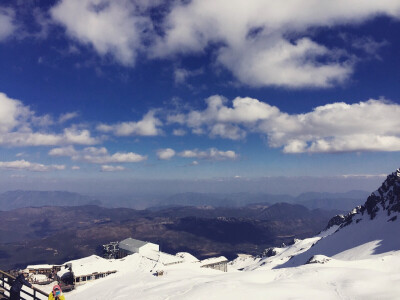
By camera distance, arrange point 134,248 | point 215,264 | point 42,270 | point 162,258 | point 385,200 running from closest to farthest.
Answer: point 42,270
point 162,258
point 215,264
point 134,248
point 385,200

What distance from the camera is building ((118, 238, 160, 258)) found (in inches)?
→ 3356

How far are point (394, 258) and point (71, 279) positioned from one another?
6018 cm

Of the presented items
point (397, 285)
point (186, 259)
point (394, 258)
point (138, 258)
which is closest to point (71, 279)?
point (138, 258)

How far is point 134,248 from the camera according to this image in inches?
3435

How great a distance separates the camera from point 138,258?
72.4m

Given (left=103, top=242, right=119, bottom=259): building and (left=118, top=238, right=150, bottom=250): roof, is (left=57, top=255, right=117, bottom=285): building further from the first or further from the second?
(left=103, top=242, right=119, bottom=259): building

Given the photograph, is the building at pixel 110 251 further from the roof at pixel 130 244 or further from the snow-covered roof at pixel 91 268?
the snow-covered roof at pixel 91 268

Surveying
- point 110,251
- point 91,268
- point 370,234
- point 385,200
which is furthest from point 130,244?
point 385,200

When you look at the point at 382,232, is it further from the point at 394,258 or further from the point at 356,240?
the point at 394,258

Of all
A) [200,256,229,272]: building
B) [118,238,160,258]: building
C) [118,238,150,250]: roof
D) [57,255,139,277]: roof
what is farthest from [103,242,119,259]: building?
[200,256,229,272]: building

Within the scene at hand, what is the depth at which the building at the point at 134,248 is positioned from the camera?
85.2m

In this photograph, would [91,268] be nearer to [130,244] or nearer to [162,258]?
[162,258]

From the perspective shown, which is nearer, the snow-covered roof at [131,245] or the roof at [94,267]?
the roof at [94,267]

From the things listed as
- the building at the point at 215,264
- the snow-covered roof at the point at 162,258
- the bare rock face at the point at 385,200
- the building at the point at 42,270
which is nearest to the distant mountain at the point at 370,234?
the bare rock face at the point at 385,200
